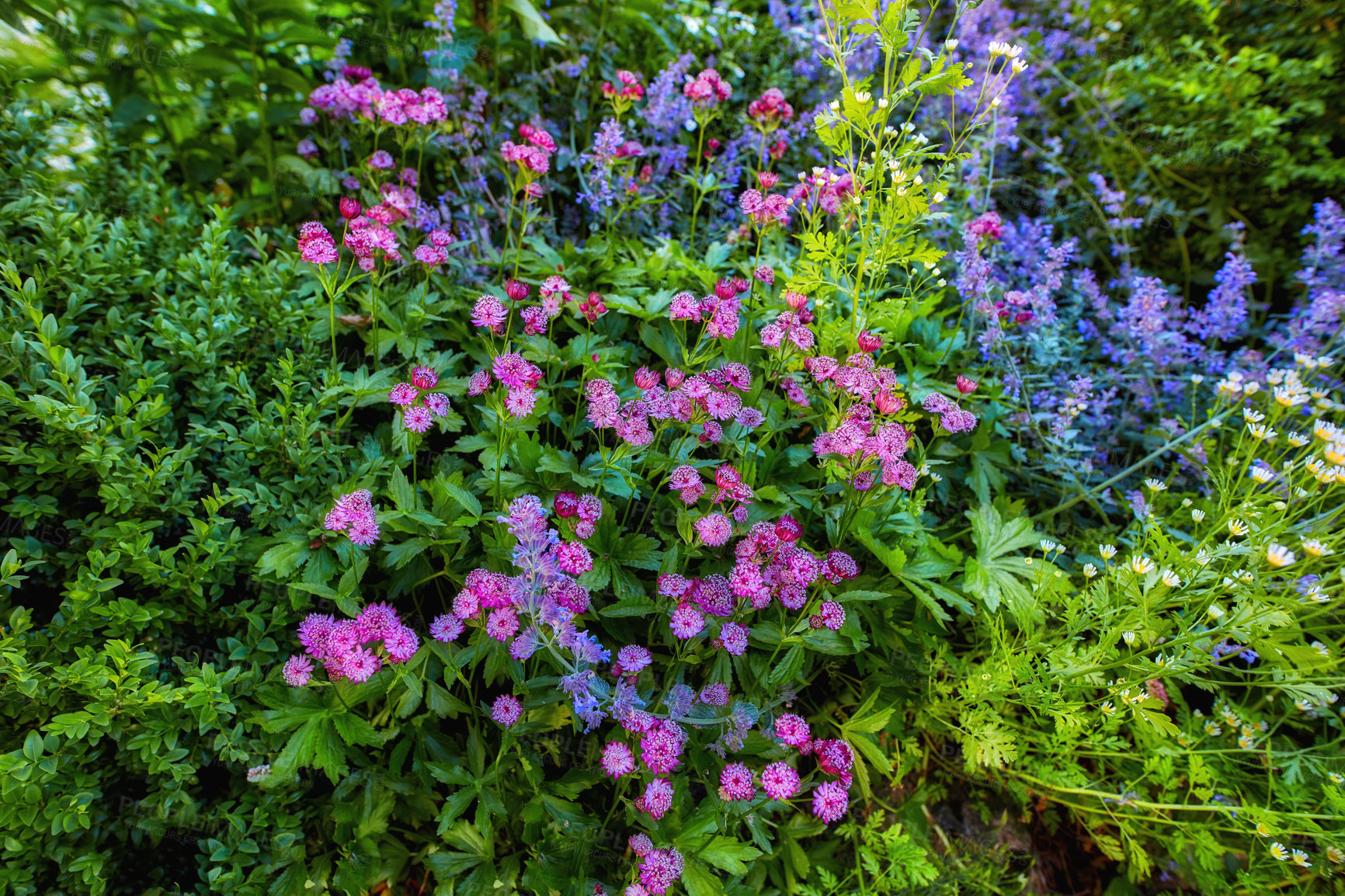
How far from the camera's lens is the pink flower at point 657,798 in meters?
1.32

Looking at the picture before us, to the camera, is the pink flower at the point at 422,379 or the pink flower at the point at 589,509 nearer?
the pink flower at the point at 589,509

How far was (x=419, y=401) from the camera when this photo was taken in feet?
5.13

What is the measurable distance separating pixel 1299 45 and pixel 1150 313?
1.85 m

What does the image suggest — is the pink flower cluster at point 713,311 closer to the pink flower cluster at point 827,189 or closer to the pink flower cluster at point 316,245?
the pink flower cluster at point 827,189

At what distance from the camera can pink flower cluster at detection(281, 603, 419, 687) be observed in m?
1.30

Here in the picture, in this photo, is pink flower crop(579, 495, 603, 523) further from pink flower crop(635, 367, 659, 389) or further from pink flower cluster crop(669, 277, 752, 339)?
pink flower cluster crop(669, 277, 752, 339)

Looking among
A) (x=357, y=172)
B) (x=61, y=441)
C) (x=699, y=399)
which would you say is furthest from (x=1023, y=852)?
(x=357, y=172)

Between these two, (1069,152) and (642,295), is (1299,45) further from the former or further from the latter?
(642,295)

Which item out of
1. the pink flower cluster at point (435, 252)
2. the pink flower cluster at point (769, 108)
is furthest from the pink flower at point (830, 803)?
the pink flower cluster at point (769, 108)

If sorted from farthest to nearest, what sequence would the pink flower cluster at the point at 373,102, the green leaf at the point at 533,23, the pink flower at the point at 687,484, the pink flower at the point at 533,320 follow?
1. the green leaf at the point at 533,23
2. the pink flower cluster at the point at 373,102
3. the pink flower at the point at 533,320
4. the pink flower at the point at 687,484

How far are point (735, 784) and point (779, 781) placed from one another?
0.09 m

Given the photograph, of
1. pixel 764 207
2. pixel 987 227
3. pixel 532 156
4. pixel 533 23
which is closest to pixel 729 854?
pixel 764 207

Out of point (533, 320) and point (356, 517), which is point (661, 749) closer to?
point (356, 517)

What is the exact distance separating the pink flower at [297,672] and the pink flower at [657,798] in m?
0.67
